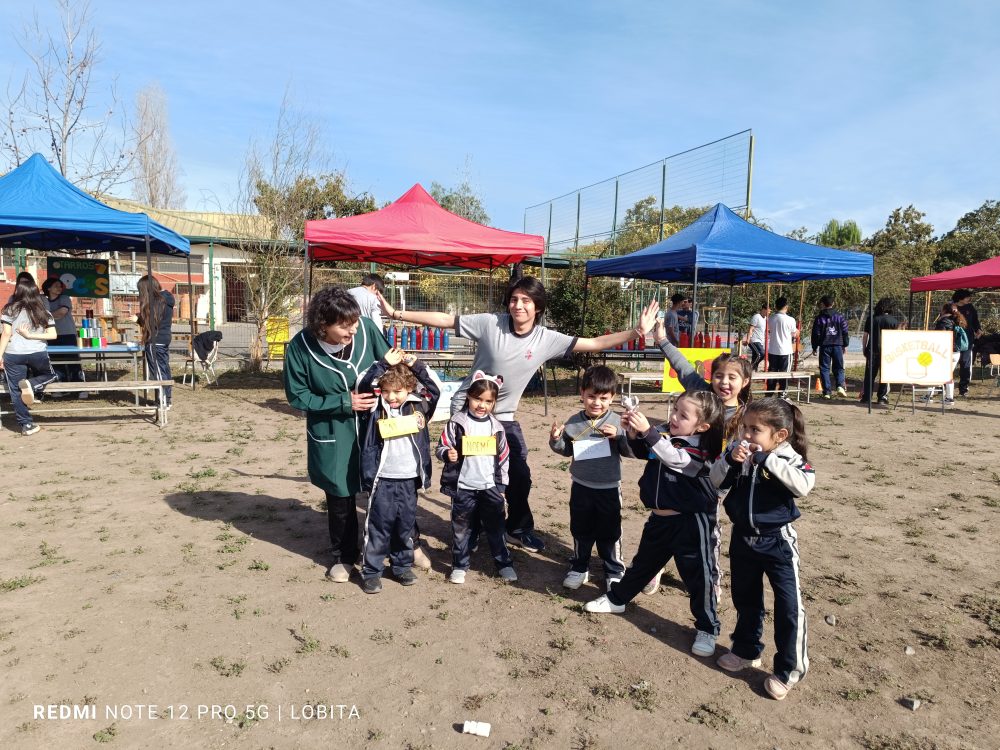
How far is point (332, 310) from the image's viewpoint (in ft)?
12.0

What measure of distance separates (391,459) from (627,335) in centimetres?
155

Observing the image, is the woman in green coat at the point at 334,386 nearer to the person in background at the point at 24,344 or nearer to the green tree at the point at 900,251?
the person in background at the point at 24,344

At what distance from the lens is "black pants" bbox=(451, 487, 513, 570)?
396 centimetres

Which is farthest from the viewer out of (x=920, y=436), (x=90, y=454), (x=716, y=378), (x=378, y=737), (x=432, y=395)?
(x=920, y=436)

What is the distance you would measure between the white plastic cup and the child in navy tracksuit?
1347 mm

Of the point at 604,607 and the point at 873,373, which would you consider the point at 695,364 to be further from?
the point at 604,607

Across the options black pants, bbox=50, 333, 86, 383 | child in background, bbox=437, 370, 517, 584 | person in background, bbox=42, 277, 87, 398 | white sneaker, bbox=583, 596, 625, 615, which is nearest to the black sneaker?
child in background, bbox=437, 370, 517, 584

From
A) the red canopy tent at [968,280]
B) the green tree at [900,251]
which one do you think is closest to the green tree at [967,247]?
the green tree at [900,251]

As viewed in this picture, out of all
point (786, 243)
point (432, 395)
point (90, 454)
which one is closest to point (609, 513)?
point (432, 395)

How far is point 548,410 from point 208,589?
723cm

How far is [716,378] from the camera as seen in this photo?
12.0 ft

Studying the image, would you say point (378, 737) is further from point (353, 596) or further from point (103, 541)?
point (103, 541)

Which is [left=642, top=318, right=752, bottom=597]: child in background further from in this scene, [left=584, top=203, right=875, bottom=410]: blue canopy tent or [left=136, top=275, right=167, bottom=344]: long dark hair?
[left=136, top=275, right=167, bottom=344]: long dark hair

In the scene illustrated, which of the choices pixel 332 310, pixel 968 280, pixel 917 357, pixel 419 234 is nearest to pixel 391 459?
pixel 332 310
